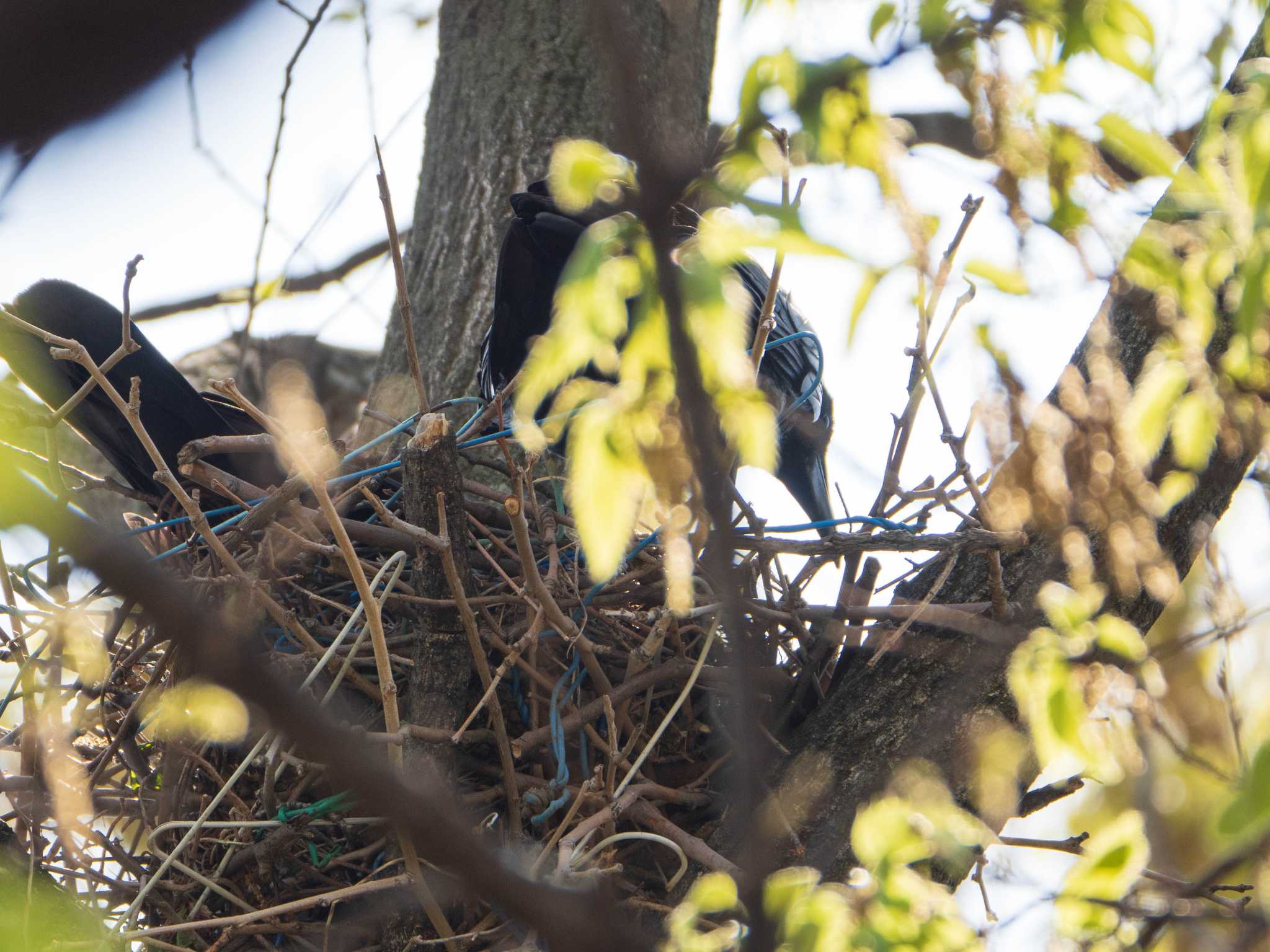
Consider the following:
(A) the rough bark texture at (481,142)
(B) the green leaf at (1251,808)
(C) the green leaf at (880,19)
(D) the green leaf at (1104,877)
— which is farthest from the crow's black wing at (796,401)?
(B) the green leaf at (1251,808)

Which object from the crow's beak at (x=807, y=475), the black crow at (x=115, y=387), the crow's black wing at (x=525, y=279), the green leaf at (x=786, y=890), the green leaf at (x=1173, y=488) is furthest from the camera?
the crow's beak at (x=807, y=475)

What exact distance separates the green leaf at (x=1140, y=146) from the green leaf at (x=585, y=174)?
460 millimetres

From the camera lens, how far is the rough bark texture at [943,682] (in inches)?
62.3

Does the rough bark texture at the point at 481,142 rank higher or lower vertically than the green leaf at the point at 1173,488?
higher

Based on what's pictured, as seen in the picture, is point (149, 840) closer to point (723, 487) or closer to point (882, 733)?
point (882, 733)

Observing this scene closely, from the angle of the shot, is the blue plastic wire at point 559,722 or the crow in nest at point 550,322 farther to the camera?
the crow in nest at point 550,322

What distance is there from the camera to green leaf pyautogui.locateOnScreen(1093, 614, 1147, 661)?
4.19 ft

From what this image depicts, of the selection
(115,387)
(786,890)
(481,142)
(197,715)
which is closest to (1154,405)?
(786,890)

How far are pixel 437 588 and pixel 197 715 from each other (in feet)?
1.32

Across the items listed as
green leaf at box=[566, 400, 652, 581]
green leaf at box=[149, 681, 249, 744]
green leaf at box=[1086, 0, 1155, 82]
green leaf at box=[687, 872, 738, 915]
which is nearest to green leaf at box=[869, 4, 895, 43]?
green leaf at box=[1086, 0, 1155, 82]

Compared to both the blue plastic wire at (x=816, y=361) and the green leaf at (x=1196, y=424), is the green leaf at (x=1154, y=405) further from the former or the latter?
the blue plastic wire at (x=816, y=361)

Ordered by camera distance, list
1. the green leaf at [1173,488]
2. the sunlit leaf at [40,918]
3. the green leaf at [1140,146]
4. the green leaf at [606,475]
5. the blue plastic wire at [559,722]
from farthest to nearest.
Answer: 1. the blue plastic wire at [559,722]
2. the green leaf at [1173,488]
3. the green leaf at [1140,146]
4. the green leaf at [606,475]
5. the sunlit leaf at [40,918]

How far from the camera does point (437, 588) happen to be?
173cm

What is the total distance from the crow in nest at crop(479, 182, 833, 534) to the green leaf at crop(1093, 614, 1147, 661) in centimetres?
69
